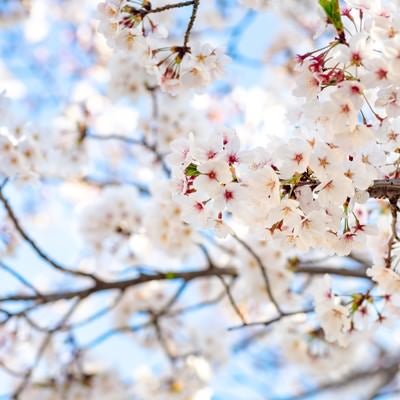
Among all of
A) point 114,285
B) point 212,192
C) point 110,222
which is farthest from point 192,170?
point 110,222

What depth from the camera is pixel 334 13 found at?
1.33 meters

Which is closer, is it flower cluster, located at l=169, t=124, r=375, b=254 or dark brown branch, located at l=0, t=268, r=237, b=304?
flower cluster, located at l=169, t=124, r=375, b=254

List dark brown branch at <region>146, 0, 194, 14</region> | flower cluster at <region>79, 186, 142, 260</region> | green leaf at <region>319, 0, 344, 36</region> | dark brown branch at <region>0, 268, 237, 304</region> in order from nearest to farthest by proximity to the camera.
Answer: green leaf at <region>319, 0, 344, 36</region>
dark brown branch at <region>146, 0, 194, 14</region>
dark brown branch at <region>0, 268, 237, 304</region>
flower cluster at <region>79, 186, 142, 260</region>

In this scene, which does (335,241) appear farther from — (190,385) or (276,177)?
(190,385)

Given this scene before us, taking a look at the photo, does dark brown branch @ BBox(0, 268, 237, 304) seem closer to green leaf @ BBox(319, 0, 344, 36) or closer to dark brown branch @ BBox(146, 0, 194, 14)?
dark brown branch @ BBox(146, 0, 194, 14)

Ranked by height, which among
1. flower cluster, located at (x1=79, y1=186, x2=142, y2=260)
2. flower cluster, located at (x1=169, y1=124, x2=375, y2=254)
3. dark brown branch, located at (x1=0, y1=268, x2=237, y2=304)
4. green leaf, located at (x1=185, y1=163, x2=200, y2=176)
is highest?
flower cluster, located at (x1=79, y1=186, x2=142, y2=260)

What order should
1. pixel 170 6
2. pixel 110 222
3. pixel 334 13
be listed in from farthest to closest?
pixel 110 222 < pixel 170 6 < pixel 334 13

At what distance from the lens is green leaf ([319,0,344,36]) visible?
132 centimetres

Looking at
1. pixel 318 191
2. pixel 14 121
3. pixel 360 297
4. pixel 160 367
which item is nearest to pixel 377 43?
pixel 318 191

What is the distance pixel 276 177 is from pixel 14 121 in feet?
4.36

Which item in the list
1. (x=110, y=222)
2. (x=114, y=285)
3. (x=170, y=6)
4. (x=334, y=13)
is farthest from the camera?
(x=110, y=222)

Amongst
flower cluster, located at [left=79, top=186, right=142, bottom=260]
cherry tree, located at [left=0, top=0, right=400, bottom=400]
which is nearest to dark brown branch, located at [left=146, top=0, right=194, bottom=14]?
cherry tree, located at [left=0, top=0, right=400, bottom=400]

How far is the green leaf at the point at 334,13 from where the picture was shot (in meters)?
1.32

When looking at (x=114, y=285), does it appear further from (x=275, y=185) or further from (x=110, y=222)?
(x=275, y=185)
